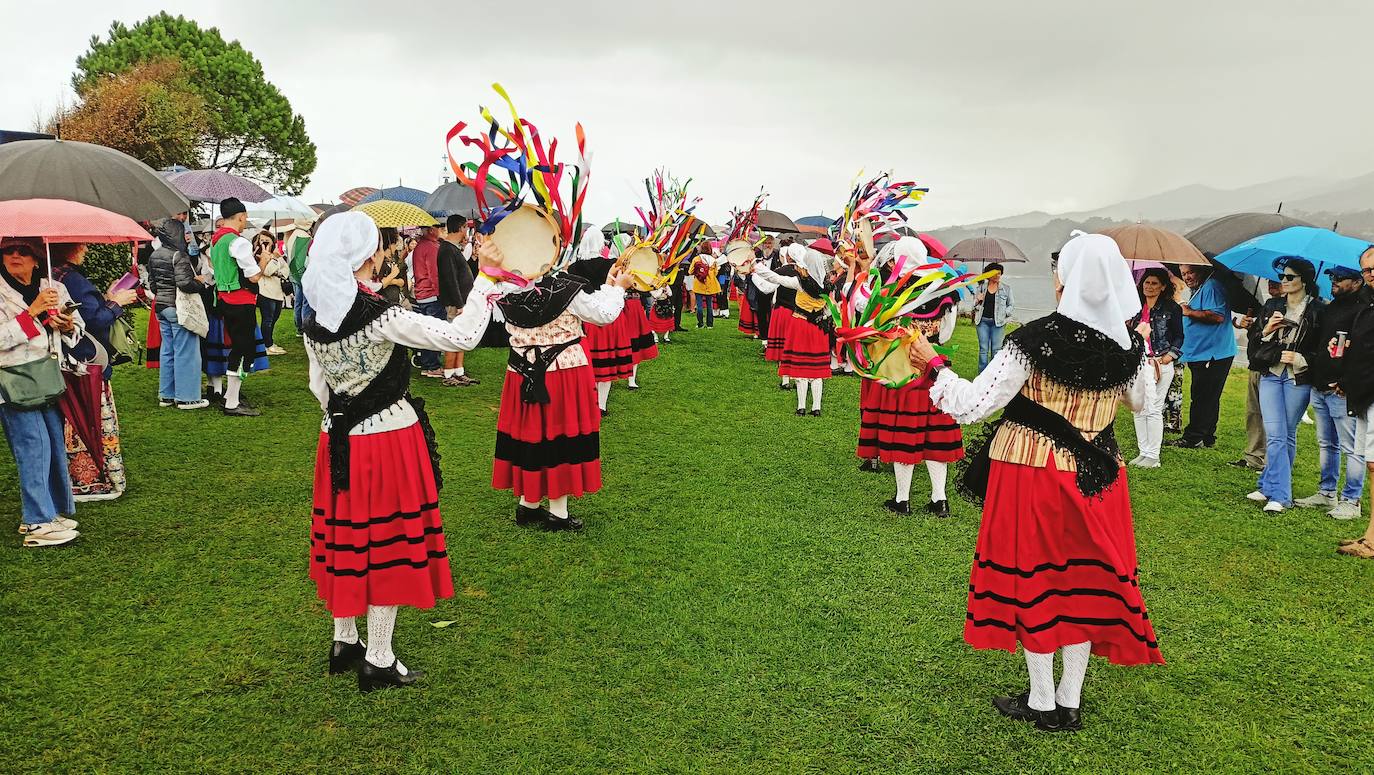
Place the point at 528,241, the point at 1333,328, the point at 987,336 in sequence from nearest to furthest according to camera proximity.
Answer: the point at 528,241 < the point at 1333,328 < the point at 987,336

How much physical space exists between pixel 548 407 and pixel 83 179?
3164mm

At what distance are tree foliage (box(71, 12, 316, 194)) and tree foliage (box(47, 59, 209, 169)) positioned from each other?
20.3 feet

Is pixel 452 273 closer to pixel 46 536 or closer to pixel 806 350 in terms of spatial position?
pixel 806 350

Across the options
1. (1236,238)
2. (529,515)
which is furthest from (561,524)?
(1236,238)

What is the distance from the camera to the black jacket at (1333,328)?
18.4 ft

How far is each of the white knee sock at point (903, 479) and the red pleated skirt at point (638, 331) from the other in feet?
14.6

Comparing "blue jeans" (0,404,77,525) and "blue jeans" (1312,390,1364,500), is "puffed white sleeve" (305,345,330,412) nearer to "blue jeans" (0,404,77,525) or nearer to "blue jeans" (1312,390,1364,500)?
"blue jeans" (0,404,77,525)

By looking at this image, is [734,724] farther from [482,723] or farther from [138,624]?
[138,624]

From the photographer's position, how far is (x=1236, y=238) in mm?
7793

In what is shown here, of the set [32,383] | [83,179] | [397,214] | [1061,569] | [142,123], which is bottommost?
[1061,569]

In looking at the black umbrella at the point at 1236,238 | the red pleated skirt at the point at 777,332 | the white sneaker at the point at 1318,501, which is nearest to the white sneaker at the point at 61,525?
the red pleated skirt at the point at 777,332

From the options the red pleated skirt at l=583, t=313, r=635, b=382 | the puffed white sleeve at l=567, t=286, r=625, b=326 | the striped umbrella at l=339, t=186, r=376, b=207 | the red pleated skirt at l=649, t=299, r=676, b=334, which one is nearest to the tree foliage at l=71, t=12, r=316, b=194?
the striped umbrella at l=339, t=186, r=376, b=207

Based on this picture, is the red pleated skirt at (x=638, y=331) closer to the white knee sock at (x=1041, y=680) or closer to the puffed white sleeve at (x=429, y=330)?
the puffed white sleeve at (x=429, y=330)

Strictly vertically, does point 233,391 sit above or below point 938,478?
above
